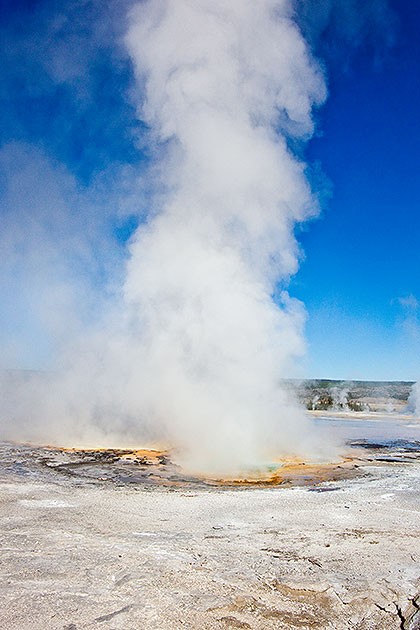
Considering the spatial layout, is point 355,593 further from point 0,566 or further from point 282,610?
point 0,566

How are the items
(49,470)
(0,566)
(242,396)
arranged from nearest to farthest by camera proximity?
(0,566) → (49,470) → (242,396)

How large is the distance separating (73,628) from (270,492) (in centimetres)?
683

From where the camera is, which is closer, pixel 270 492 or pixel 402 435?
pixel 270 492

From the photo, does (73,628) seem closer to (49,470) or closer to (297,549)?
(297,549)

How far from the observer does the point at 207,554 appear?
5.95 metres

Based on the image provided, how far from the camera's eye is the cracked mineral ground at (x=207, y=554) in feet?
14.4

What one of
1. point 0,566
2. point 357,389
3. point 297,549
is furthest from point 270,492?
point 357,389

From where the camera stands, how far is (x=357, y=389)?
76.4 m

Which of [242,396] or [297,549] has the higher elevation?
[242,396]

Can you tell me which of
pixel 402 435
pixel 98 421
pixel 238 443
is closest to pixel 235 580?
pixel 238 443

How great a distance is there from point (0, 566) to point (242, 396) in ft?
43.3

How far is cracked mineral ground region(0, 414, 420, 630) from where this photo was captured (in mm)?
4398

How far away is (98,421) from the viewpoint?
2194cm

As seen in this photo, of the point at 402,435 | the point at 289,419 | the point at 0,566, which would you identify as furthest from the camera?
the point at 402,435
